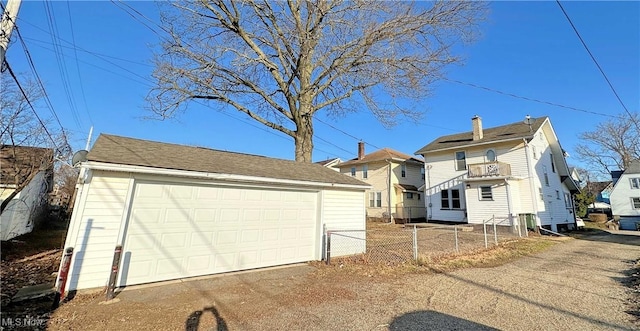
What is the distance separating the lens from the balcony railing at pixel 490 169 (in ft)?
58.6

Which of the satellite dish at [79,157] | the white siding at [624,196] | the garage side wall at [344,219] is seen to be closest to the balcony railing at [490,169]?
the garage side wall at [344,219]

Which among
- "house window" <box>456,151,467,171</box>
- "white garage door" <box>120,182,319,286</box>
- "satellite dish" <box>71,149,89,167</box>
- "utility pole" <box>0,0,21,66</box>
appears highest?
"house window" <box>456,151,467,171</box>

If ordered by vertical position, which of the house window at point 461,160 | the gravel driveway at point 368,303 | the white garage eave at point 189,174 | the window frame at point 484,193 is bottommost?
the gravel driveway at point 368,303

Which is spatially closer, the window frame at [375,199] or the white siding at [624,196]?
the window frame at [375,199]

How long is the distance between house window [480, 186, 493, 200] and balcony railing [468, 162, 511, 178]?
0.92 meters

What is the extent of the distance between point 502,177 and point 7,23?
2121 cm

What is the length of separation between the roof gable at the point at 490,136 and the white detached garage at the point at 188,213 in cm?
1560

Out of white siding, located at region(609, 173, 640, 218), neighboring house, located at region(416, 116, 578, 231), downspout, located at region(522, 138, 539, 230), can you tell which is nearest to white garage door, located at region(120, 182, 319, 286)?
neighboring house, located at region(416, 116, 578, 231)

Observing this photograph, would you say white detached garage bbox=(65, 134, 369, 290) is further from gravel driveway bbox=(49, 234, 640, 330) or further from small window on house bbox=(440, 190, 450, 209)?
small window on house bbox=(440, 190, 450, 209)

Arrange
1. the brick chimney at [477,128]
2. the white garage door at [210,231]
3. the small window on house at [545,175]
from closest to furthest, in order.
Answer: the white garage door at [210,231]
the small window on house at [545,175]
the brick chimney at [477,128]

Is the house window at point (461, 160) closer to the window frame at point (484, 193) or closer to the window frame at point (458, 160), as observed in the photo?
the window frame at point (458, 160)

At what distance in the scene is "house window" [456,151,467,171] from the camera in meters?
21.0

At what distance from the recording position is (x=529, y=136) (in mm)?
17719

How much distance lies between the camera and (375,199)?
2673cm
